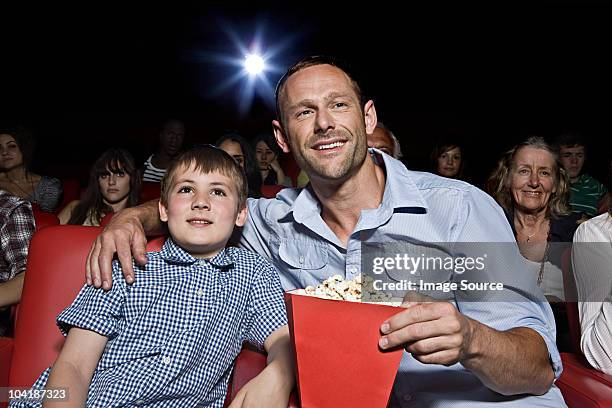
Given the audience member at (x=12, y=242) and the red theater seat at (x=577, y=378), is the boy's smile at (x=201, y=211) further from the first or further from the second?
the red theater seat at (x=577, y=378)

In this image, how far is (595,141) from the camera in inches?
223

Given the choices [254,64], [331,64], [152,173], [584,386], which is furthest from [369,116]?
[254,64]

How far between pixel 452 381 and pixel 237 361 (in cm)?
41

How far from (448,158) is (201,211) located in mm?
2578

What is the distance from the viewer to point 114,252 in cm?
110

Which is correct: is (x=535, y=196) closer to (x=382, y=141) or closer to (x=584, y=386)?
(x=382, y=141)

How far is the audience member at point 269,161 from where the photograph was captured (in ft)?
11.9

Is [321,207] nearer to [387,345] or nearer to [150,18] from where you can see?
[387,345]

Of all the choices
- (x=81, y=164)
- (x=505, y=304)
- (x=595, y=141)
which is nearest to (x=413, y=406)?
(x=505, y=304)

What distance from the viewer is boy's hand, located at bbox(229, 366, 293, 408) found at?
92 cm

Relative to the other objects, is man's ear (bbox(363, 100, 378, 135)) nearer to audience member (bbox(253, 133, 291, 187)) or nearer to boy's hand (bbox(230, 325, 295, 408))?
boy's hand (bbox(230, 325, 295, 408))

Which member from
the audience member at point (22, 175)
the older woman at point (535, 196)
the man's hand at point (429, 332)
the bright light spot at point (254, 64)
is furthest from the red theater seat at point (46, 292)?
the bright light spot at point (254, 64)

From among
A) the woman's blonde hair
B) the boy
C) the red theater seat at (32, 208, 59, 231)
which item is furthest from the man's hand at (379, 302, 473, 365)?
the woman's blonde hair

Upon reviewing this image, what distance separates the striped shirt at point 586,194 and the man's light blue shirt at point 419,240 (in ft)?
7.15
